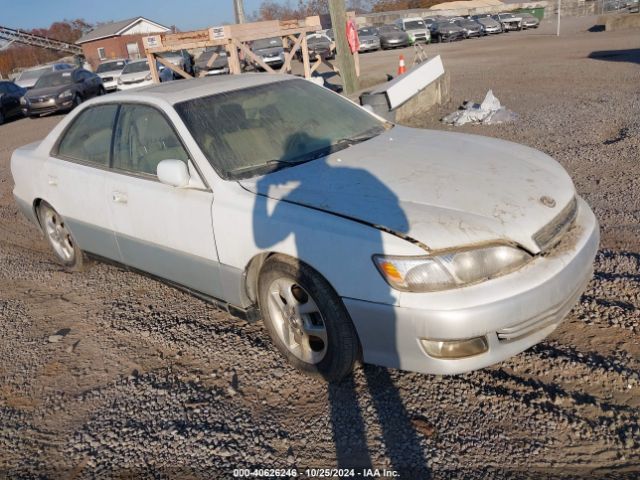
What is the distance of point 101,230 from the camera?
4207mm

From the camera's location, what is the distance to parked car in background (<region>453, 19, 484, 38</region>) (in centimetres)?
3812

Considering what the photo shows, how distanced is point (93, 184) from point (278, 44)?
24770 mm

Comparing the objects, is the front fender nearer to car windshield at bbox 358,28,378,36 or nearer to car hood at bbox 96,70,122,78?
car hood at bbox 96,70,122,78

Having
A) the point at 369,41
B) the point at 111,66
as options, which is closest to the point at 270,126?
the point at 111,66

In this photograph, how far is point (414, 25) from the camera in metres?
36.8

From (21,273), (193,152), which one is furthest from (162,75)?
(193,152)

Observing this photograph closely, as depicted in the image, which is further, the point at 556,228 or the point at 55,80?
the point at 55,80

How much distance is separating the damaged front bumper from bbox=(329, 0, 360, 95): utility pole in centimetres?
926

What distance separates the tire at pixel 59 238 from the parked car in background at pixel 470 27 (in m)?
37.7

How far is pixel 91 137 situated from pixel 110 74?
2129cm

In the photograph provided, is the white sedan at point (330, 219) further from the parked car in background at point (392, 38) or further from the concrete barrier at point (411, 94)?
the parked car in background at point (392, 38)

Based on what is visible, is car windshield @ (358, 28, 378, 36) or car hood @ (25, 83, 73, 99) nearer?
car hood @ (25, 83, 73, 99)

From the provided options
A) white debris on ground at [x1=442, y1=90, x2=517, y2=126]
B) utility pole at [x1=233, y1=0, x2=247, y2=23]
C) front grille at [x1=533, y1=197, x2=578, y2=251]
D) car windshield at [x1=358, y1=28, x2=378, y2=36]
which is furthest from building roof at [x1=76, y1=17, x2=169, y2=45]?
front grille at [x1=533, y1=197, x2=578, y2=251]

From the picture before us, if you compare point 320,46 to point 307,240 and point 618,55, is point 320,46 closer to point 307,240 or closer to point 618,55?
point 618,55
